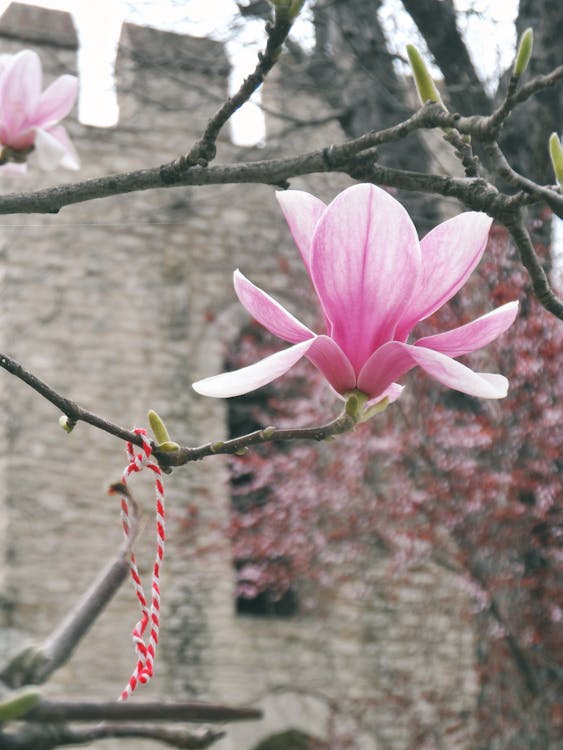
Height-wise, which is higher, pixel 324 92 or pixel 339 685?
pixel 324 92

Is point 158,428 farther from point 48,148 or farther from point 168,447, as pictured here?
point 48,148

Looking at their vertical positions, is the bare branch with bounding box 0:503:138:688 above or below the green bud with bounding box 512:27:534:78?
below

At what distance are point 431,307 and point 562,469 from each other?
447 cm

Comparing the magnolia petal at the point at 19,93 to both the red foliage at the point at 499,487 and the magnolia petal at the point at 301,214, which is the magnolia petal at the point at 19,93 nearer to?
the magnolia petal at the point at 301,214

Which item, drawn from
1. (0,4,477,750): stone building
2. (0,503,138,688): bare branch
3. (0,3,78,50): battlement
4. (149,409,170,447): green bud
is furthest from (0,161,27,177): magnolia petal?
(0,3,78,50): battlement

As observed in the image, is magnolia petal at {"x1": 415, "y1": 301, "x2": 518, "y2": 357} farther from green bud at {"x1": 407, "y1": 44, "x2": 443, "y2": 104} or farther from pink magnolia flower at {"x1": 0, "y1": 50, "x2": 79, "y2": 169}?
pink magnolia flower at {"x1": 0, "y1": 50, "x2": 79, "y2": 169}

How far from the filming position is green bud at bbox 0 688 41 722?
47 cm

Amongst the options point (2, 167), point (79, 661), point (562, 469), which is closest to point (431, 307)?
point (2, 167)

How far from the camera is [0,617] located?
6.89 metres

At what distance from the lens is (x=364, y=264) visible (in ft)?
3.30

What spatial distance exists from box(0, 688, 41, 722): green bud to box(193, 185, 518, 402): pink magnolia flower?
47 cm

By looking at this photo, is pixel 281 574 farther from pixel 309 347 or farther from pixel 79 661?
pixel 309 347

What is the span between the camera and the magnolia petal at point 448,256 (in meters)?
1.02

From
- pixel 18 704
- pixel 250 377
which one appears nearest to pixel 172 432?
pixel 250 377
